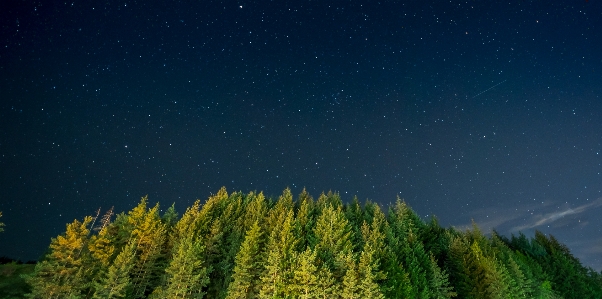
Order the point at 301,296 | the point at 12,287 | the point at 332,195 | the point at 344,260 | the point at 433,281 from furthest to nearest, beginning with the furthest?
the point at 332,195
the point at 12,287
the point at 433,281
the point at 344,260
the point at 301,296

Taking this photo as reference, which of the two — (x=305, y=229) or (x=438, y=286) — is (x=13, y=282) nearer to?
(x=305, y=229)

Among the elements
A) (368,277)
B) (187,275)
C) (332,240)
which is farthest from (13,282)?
(368,277)

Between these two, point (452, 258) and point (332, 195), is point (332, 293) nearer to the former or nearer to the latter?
point (452, 258)

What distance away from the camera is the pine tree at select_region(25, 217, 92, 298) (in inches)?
1267

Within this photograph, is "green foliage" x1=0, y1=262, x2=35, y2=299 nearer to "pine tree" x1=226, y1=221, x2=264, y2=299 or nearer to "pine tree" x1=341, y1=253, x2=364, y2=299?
"pine tree" x1=226, y1=221, x2=264, y2=299

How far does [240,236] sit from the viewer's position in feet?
141

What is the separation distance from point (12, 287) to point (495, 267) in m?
59.5

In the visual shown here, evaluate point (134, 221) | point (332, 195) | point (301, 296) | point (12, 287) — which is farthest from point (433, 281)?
point (12, 287)

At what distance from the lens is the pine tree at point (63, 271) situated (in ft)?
106

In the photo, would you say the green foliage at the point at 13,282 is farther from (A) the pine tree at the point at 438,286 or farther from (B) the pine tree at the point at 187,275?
(A) the pine tree at the point at 438,286

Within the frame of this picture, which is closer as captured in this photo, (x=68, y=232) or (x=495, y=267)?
(x=68, y=232)

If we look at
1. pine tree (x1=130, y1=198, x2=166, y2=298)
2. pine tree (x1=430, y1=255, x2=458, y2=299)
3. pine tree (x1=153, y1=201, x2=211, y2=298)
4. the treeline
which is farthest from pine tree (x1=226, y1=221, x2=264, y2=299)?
pine tree (x1=430, y1=255, x2=458, y2=299)

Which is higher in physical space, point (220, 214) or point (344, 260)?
point (220, 214)

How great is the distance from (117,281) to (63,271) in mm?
6446
